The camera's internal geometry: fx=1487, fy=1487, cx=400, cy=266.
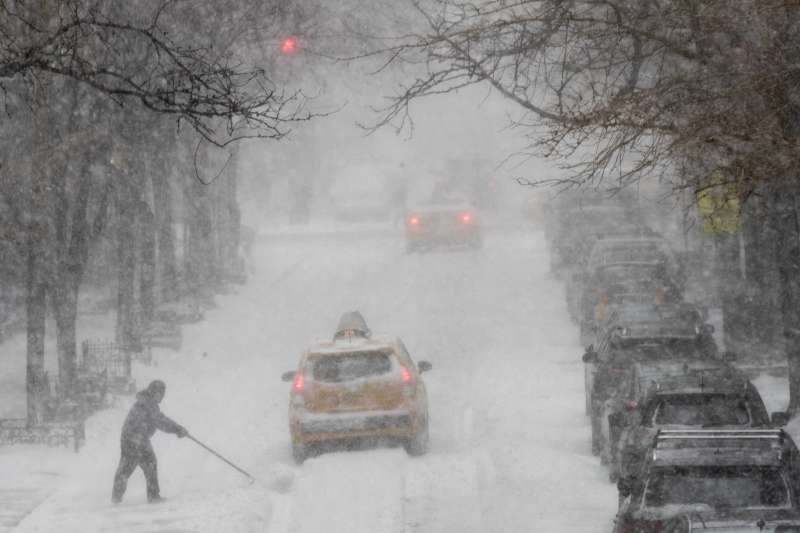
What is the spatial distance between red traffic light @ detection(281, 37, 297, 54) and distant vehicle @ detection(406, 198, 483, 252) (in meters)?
17.6

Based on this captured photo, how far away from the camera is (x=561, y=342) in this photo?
1110 inches

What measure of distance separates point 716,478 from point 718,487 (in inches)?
2.6

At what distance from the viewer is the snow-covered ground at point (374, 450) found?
15375mm

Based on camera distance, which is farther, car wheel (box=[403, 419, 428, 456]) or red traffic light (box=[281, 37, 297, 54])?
red traffic light (box=[281, 37, 297, 54])

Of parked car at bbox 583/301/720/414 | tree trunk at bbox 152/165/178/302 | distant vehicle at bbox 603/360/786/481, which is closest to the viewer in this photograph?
distant vehicle at bbox 603/360/786/481

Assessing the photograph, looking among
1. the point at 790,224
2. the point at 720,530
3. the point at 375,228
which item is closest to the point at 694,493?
the point at 720,530

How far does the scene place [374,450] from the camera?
17938 mm

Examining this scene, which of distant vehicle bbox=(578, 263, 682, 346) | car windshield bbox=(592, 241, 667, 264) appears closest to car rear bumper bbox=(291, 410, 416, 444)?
distant vehicle bbox=(578, 263, 682, 346)

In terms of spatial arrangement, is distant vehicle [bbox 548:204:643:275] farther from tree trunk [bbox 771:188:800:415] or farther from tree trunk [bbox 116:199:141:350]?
tree trunk [bbox 771:188:800:415]

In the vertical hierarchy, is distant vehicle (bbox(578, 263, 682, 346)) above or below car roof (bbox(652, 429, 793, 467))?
above

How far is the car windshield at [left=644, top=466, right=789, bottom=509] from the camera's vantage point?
10242 mm

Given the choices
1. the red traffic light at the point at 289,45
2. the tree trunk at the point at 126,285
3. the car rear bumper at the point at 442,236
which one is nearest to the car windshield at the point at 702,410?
the red traffic light at the point at 289,45

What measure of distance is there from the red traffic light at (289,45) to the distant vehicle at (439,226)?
57.7ft

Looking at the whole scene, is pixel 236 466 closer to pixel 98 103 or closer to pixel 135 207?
pixel 98 103
